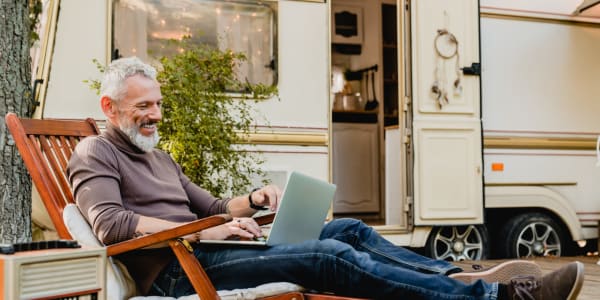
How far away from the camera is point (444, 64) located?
5887mm

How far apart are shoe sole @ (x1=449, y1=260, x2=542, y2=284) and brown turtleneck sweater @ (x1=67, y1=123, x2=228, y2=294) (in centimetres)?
101

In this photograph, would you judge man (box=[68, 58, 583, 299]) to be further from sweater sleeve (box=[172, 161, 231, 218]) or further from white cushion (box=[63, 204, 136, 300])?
sweater sleeve (box=[172, 161, 231, 218])

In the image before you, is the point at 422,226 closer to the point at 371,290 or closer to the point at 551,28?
the point at 551,28

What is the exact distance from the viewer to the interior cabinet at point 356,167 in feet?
25.3

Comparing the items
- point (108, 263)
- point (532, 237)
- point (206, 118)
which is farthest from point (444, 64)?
point (108, 263)

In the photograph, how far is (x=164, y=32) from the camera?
5.08m

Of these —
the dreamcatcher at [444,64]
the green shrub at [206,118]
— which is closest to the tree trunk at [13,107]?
the green shrub at [206,118]

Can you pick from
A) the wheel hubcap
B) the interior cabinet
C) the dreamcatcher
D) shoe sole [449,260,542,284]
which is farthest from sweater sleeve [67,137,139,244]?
the interior cabinet

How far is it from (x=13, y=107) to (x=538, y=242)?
4.16 m

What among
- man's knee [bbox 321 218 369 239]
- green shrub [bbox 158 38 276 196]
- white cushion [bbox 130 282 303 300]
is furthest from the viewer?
green shrub [bbox 158 38 276 196]

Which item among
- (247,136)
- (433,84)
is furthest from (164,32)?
(433,84)

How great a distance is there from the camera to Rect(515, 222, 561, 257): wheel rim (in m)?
6.14

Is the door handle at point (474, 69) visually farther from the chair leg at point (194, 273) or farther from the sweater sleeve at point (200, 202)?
the chair leg at point (194, 273)

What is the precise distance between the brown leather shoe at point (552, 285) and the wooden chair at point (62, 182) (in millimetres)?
570
